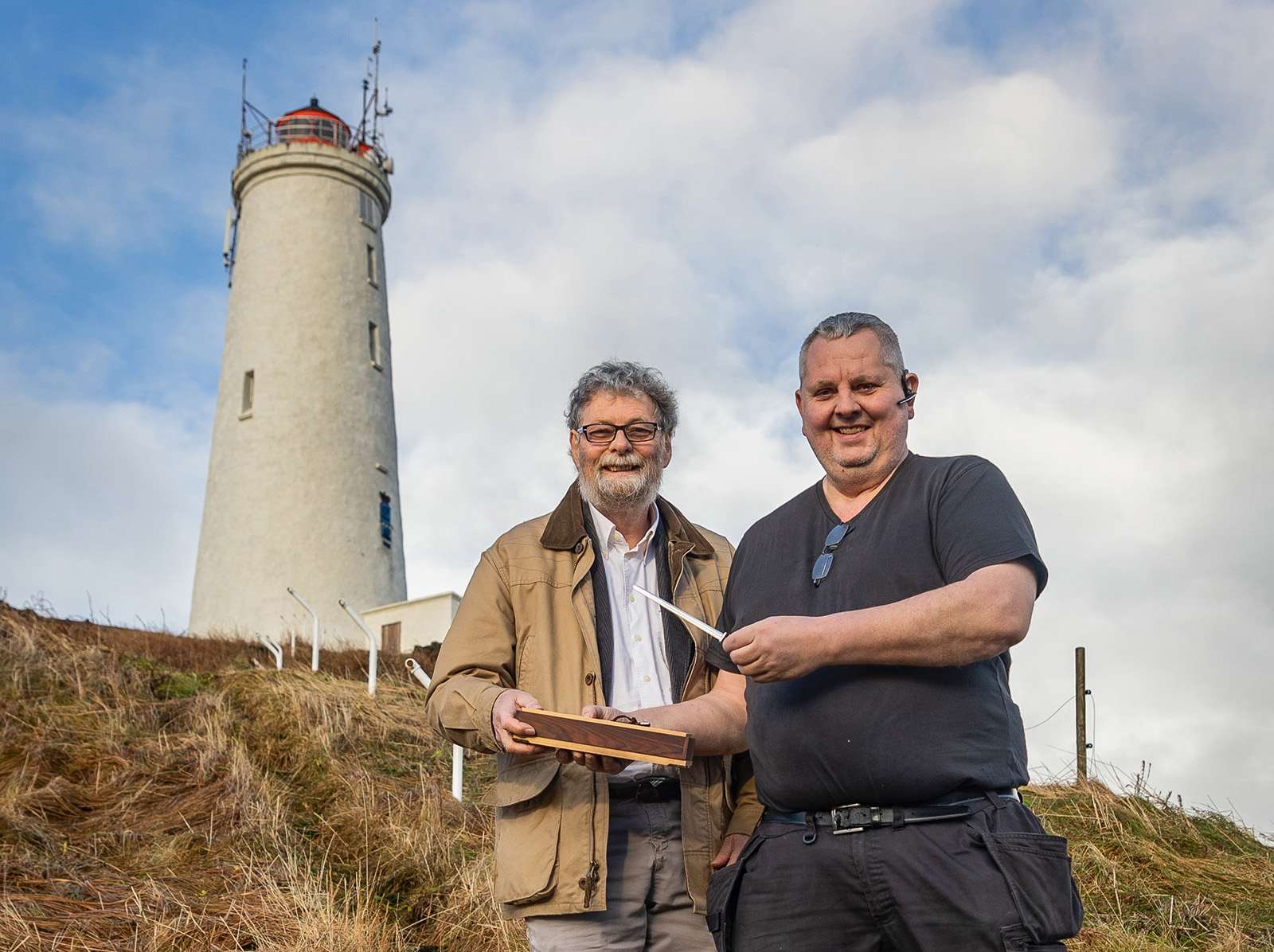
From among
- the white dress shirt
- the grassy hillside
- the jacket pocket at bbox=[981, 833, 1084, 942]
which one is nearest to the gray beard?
the white dress shirt

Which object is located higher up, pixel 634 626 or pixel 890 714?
pixel 634 626

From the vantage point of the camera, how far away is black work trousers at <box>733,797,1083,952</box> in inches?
84.9

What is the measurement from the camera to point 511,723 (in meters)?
2.82

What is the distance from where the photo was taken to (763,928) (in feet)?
7.98

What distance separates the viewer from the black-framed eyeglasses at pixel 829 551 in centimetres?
258

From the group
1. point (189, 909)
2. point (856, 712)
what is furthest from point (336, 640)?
point (856, 712)

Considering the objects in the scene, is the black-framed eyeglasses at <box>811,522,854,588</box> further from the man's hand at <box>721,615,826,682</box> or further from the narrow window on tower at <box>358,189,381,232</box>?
the narrow window on tower at <box>358,189,381,232</box>

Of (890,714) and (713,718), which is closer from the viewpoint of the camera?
(890,714)

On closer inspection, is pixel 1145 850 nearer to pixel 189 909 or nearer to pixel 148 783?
pixel 189 909

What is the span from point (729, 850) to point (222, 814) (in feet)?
15.5

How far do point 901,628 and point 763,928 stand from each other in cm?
76

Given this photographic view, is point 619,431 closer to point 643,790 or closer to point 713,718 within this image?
point 713,718

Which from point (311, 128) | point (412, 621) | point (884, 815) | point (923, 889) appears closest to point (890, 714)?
point (884, 815)

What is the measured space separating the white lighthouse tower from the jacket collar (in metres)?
13.7
